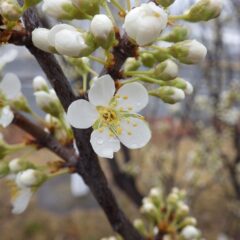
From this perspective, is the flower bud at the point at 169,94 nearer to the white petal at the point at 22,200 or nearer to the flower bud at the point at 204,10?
the flower bud at the point at 204,10

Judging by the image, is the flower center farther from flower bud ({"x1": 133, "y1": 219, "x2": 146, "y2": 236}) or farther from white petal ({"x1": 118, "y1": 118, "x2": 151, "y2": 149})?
flower bud ({"x1": 133, "y1": 219, "x2": 146, "y2": 236})

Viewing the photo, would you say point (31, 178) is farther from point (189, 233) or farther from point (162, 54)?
point (189, 233)

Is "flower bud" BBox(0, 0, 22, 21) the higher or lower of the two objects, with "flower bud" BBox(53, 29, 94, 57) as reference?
higher

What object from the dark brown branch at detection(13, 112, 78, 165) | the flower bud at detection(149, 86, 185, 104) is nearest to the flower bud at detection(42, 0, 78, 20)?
the flower bud at detection(149, 86, 185, 104)

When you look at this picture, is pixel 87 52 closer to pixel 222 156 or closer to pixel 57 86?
pixel 57 86

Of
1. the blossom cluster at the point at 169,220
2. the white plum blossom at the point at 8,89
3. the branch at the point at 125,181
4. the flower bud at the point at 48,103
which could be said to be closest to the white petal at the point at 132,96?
the flower bud at the point at 48,103

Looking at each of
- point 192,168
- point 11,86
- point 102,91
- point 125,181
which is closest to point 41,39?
point 102,91

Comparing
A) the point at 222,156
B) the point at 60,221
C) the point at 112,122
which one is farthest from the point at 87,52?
the point at 60,221
